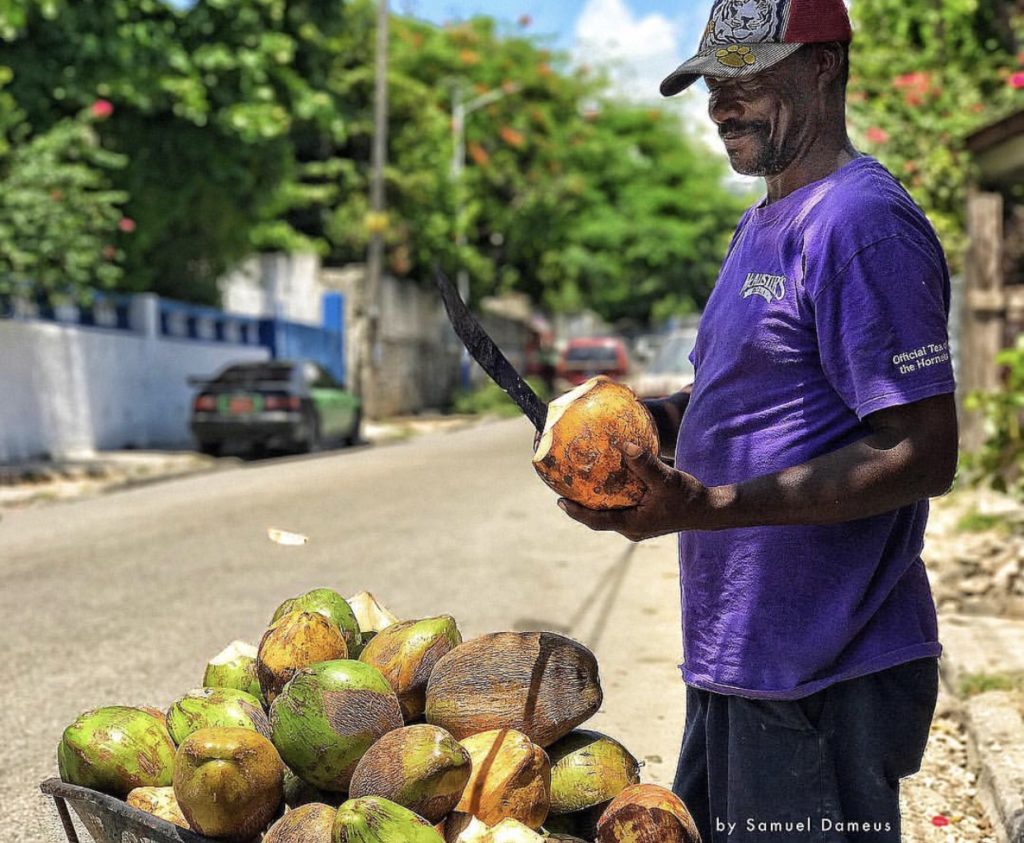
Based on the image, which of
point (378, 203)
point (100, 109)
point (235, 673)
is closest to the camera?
point (235, 673)

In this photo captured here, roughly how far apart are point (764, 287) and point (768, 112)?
0.30 m

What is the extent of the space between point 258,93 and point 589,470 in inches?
515

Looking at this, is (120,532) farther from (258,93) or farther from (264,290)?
(264,290)

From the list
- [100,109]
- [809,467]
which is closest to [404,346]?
[100,109]

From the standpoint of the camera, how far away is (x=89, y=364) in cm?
1565

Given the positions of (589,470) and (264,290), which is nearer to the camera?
(589,470)

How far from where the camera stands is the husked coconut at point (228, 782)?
6.36ft

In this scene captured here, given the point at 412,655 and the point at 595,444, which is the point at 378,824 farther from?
the point at 595,444

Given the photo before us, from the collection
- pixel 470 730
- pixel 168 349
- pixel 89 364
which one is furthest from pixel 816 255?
pixel 168 349

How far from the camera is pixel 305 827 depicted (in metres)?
1.91

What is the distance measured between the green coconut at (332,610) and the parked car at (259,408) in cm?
1315

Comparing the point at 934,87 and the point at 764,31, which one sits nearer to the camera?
the point at 764,31

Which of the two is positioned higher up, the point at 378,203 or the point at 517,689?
the point at 378,203

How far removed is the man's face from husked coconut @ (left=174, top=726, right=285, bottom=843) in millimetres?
1297
